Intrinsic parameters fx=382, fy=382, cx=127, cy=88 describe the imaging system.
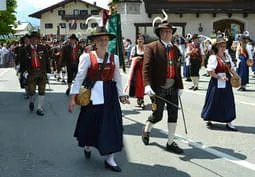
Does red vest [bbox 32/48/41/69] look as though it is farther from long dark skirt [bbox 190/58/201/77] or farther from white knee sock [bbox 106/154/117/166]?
long dark skirt [bbox 190/58/201/77]

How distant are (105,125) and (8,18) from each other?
48639mm

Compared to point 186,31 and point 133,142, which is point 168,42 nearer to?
point 133,142

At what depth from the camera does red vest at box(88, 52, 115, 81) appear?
495 centimetres

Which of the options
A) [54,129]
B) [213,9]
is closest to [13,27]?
[213,9]

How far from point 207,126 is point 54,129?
119 inches

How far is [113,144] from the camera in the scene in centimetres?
493

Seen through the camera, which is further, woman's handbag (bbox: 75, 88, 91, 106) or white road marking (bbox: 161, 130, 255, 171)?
white road marking (bbox: 161, 130, 255, 171)

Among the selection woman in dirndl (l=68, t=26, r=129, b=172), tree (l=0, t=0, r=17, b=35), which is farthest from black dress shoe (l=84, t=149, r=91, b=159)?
tree (l=0, t=0, r=17, b=35)

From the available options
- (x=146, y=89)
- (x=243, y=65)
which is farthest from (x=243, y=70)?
(x=146, y=89)

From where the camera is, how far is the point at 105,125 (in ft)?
16.1

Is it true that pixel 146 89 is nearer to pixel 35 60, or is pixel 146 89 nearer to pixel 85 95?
pixel 85 95

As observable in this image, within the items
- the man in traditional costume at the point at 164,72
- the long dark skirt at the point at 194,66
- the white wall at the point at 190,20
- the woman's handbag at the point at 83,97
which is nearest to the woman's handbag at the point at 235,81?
the man in traditional costume at the point at 164,72

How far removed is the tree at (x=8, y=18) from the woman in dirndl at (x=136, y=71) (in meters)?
43.2

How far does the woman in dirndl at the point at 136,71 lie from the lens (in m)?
9.25
